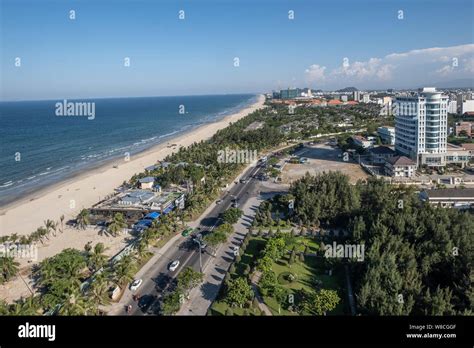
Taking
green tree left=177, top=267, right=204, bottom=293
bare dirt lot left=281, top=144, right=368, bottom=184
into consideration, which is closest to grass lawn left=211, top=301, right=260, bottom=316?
green tree left=177, top=267, right=204, bottom=293

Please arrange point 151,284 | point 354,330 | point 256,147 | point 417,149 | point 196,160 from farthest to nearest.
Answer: point 256,147 < point 196,160 < point 417,149 < point 151,284 < point 354,330

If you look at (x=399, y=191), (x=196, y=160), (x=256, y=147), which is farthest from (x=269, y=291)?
(x=256, y=147)

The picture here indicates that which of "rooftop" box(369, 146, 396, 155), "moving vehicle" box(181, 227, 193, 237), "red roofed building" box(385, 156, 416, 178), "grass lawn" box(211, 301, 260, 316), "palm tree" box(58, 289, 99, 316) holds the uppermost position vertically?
"rooftop" box(369, 146, 396, 155)

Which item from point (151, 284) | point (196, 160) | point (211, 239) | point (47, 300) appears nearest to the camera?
point (47, 300)

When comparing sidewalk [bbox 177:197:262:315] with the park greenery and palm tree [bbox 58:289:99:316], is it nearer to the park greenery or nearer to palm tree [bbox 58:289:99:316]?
palm tree [bbox 58:289:99:316]

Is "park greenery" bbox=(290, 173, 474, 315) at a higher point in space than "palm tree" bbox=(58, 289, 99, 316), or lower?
higher

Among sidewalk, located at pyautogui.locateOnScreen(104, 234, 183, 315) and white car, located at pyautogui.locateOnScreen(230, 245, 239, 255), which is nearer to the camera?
sidewalk, located at pyautogui.locateOnScreen(104, 234, 183, 315)

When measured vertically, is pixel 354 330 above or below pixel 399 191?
above

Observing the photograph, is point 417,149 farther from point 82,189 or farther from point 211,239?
point 82,189

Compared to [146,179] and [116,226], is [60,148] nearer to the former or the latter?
[146,179]
